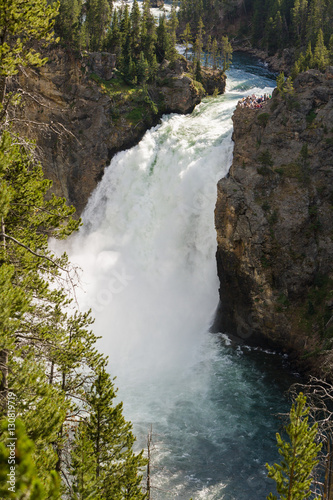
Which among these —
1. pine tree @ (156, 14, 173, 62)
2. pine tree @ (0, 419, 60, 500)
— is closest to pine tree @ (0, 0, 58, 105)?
pine tree @ (0, 419, 60, 500)

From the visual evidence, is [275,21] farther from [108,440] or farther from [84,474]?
[84,474]

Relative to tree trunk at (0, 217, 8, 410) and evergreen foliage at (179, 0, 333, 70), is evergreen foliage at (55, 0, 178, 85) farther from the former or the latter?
tree trunk at (0, 217, 8, 410)

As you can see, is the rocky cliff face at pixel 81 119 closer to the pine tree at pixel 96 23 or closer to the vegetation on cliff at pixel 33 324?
the pine tree at pixel 96 23

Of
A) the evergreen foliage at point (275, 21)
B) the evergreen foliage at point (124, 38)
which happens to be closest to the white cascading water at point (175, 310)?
the evergreen foliage at point (124, 38)

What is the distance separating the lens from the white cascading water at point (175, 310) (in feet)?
60.8

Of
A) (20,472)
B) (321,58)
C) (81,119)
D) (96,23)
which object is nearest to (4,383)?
(20,472)

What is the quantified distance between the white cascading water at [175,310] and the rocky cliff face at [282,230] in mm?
2641

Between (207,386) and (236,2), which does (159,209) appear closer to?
(207,386)

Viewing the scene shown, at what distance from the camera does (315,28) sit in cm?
5466

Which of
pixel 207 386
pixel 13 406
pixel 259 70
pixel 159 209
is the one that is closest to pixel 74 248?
pixel 159 209

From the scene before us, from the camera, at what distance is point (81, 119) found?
38125 mm

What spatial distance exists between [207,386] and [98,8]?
4500 centimetres

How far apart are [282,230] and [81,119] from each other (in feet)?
74.8

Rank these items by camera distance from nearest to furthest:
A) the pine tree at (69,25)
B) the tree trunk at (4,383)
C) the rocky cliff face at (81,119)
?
the tree trunk at (4,383), the rocky cliff face at (81,119), the pine tree at (69,25)
